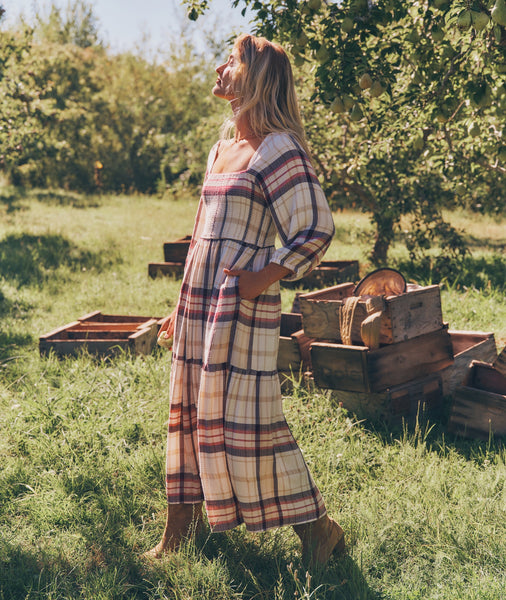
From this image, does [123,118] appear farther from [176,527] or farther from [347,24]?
[176,527]

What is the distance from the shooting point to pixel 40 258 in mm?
9203

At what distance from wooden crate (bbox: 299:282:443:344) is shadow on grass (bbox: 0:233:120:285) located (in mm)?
4977

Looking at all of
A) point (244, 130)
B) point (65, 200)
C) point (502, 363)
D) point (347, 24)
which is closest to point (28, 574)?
point (244, 130)

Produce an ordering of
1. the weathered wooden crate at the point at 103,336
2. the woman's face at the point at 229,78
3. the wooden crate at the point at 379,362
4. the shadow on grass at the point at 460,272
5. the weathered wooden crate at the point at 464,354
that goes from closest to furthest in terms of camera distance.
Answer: the woman's face at the point at 229,78
the wooden crate at the point at 379,362
the weathered wooden crate at the point at 464,354
the weathered wooden crate at the point at 103,336
the shadow on grass at the point at 460,272

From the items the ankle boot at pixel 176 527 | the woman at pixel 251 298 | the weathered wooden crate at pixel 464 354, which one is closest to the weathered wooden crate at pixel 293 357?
the weathered wooden crate at pixel 464 354

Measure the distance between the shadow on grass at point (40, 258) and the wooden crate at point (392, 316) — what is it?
4.98 metres

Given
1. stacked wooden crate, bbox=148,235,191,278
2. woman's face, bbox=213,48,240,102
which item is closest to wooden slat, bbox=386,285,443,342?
woman's face, bbox=213,48,240,102

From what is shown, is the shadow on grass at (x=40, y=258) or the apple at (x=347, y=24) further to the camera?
the shadow on grass at (x=40, y=258)

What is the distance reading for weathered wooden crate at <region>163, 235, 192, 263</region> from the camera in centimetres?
831

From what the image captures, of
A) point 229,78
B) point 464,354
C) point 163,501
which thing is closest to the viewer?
point 229,78

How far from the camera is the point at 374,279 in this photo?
4176 mm

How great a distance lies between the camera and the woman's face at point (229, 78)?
94.0 inches

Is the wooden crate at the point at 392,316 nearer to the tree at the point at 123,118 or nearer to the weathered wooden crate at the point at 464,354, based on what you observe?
the weathered wooden crate at the point at 464,354

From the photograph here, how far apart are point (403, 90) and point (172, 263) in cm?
441
